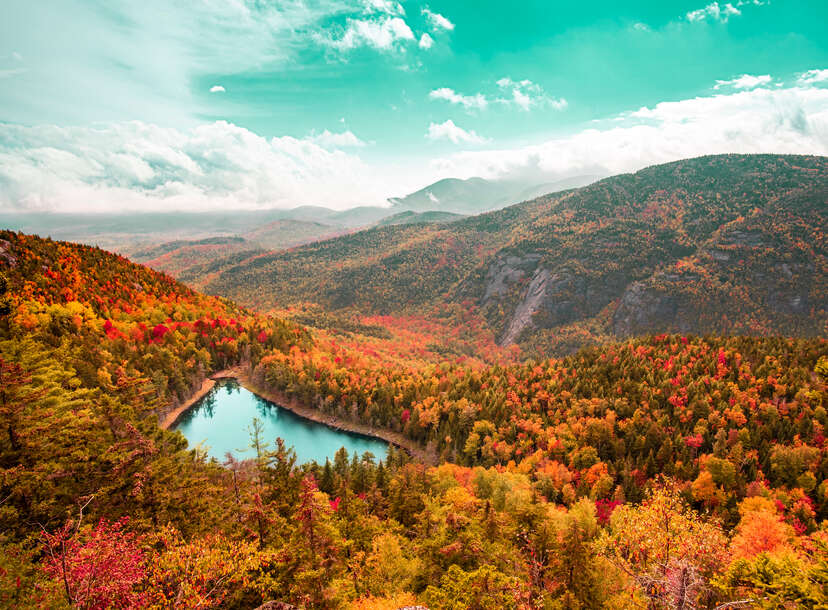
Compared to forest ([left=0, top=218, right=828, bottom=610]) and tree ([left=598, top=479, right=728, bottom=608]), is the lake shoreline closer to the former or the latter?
forest ([left=0, top=218, right=828, bottom=610])

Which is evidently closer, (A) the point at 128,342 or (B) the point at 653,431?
(B) the point at 653,431

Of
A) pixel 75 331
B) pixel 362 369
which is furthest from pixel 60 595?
pixel 362 369

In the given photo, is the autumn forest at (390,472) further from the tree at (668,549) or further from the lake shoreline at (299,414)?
the lake shoreline at (299,414)

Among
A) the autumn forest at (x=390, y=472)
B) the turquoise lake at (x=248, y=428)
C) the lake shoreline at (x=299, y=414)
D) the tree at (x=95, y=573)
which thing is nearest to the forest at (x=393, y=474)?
the tree at (x=95, y=573)

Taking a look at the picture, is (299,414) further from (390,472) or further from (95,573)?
(95,573)

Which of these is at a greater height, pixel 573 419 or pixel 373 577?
pixel 373 577

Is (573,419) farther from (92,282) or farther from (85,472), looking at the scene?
(92,282)
